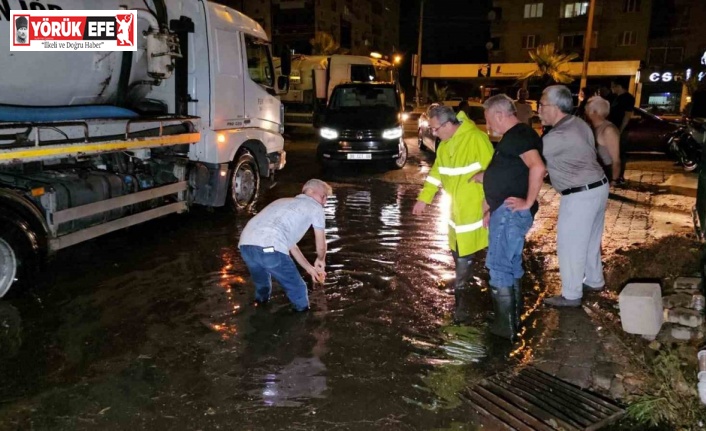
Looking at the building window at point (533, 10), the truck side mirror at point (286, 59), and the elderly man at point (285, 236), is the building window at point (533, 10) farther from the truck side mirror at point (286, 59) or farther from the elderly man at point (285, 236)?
the elderly man at point (285, 236)

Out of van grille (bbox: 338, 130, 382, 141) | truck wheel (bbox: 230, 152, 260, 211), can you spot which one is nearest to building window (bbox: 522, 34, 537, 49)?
van grille (bbox: 338, 130, 382, 141)

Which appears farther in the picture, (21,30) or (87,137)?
(87,137)

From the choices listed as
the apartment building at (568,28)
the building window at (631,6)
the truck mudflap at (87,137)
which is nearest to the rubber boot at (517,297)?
the truck mudflap at (87,137)

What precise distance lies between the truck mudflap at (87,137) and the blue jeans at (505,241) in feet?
13.9

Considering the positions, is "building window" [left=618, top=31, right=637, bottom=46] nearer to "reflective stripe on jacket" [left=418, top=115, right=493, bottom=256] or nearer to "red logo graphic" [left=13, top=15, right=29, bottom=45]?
"reflective stripe on jacket" [left=418, top=115, right=493, bottom=256]

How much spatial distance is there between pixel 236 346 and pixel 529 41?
149 feet

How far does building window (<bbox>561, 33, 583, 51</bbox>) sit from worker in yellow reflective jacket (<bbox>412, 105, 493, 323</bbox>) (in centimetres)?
4273

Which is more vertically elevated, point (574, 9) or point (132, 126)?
point (574, 9)

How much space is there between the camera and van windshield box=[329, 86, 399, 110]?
46.1ft

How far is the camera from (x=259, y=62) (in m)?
9.40

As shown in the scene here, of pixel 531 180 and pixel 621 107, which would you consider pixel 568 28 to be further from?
pixel 531 180

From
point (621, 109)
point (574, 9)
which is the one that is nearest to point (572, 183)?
point (621, 109)

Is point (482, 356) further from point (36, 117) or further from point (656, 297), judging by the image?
point (36, 117)

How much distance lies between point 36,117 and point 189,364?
136 inches
